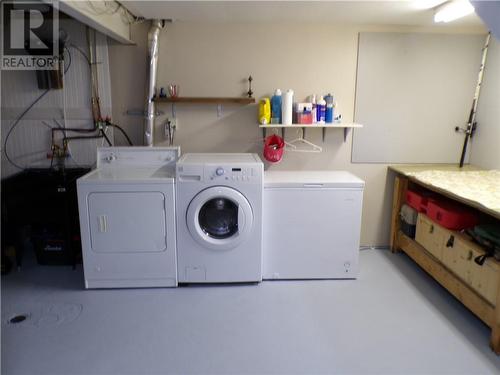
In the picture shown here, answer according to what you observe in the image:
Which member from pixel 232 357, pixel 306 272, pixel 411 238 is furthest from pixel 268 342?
pixel 411 238

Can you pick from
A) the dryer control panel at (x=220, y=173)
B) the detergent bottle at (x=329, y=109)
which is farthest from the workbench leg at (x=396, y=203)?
the dryer control panel at (x=220, y=173)

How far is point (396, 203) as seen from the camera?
3559mm

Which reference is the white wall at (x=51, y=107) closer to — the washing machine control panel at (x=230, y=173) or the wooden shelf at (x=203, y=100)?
the wooden shelf at (x=203, y=100)

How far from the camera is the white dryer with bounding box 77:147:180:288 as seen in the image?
275 cm

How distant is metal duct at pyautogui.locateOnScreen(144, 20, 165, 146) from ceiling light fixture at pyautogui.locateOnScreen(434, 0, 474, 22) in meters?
2.26

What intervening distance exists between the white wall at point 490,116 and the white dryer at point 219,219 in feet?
7.05

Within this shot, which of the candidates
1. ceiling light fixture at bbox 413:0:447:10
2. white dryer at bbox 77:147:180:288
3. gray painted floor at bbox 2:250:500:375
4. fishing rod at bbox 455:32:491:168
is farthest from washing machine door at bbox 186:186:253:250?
fishing rod at bbox 455:32:491:168

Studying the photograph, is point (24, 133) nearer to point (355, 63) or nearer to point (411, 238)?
point (355, 63)

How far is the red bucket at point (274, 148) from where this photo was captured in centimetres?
341

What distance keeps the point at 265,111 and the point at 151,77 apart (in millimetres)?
1059

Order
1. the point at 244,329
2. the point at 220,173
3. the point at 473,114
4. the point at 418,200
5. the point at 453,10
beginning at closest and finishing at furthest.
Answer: the point at 244,329 → the point at 453,10 → the point at 220,173 → the point at 418,200 → the point at 473,114

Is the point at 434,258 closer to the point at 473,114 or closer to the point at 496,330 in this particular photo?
the point at 496,330

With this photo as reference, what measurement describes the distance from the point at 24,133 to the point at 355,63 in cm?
316

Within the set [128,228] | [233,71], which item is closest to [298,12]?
[233,71]
